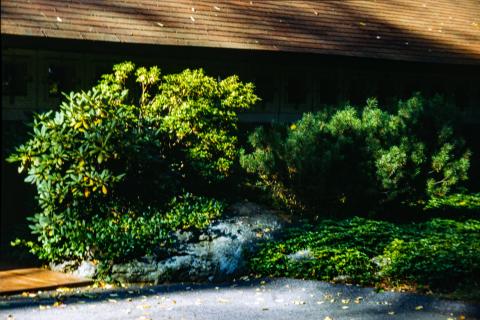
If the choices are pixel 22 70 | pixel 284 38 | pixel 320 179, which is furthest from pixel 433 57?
pixel 22 70

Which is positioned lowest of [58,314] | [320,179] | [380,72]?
[58,314]

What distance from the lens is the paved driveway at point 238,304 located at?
25.8ft

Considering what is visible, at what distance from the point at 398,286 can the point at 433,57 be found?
784 centimetres

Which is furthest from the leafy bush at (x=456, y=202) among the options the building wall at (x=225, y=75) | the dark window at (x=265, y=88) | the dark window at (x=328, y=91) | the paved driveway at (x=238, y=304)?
the paved driveway at (x=238, y=304)

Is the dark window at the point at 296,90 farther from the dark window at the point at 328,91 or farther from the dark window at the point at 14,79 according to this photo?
A: the dark window at the point at 14,79

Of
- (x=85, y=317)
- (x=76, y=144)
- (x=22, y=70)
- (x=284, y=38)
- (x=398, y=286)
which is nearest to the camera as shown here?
(x=85, y=317)

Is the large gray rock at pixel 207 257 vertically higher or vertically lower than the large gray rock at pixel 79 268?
higher

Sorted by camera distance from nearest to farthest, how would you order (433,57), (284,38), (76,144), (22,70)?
(76,144) < (22,70) < (284,38) < (433,57)

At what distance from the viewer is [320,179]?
11.3m

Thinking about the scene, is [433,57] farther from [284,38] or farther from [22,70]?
[22,70]

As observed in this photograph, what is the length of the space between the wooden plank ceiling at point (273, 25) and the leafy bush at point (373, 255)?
173 inches

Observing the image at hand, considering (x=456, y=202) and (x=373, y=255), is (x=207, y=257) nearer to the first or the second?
(x=373, y=255)

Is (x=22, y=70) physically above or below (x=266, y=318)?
above

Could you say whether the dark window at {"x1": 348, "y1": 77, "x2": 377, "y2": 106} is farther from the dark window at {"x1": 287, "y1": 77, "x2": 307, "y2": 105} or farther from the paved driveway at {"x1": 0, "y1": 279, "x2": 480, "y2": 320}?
the paved driveway at {"x1": 0, "y1": 279, "x2": 480, "y2": 320}
